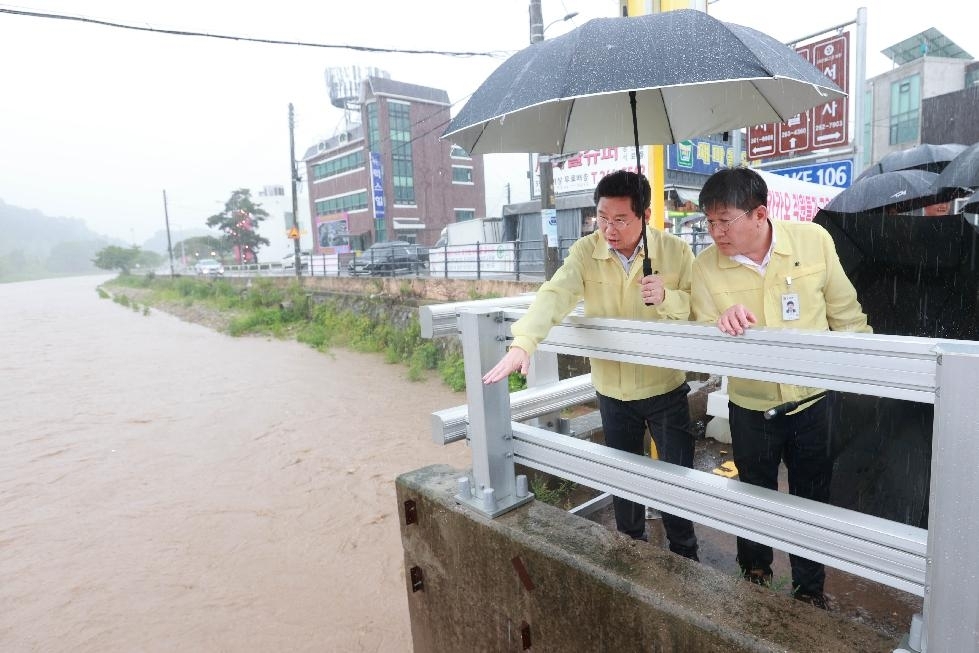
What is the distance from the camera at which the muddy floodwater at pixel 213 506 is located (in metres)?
4.73

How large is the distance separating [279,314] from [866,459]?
62.2 feet

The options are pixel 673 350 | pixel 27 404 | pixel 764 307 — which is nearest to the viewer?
pixel 673 350

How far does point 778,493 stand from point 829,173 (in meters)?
7.84

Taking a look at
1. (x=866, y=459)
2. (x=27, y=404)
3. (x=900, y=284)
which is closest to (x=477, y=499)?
(x=866, y=459)

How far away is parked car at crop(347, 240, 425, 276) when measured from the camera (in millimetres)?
19156

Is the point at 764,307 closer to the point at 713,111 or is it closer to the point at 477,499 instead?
the point at 477,499

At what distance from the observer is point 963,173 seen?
327 centimetres

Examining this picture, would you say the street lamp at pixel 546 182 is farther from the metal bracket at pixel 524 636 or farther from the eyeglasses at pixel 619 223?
the metal bracket at pixel 524 636

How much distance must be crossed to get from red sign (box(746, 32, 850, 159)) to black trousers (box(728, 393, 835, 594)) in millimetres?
5679

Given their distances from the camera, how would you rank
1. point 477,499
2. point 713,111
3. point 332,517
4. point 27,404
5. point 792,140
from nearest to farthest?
point 477,499 < point 713,111 < point 332,517 < point 792,140 < point 27,404

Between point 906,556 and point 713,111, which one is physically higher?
point 713,111

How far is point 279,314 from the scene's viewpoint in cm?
1917

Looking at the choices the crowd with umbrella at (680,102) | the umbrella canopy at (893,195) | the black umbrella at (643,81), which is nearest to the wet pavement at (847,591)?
the crowd with umbrella at (680,102)

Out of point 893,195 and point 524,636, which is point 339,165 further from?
point 524,636
